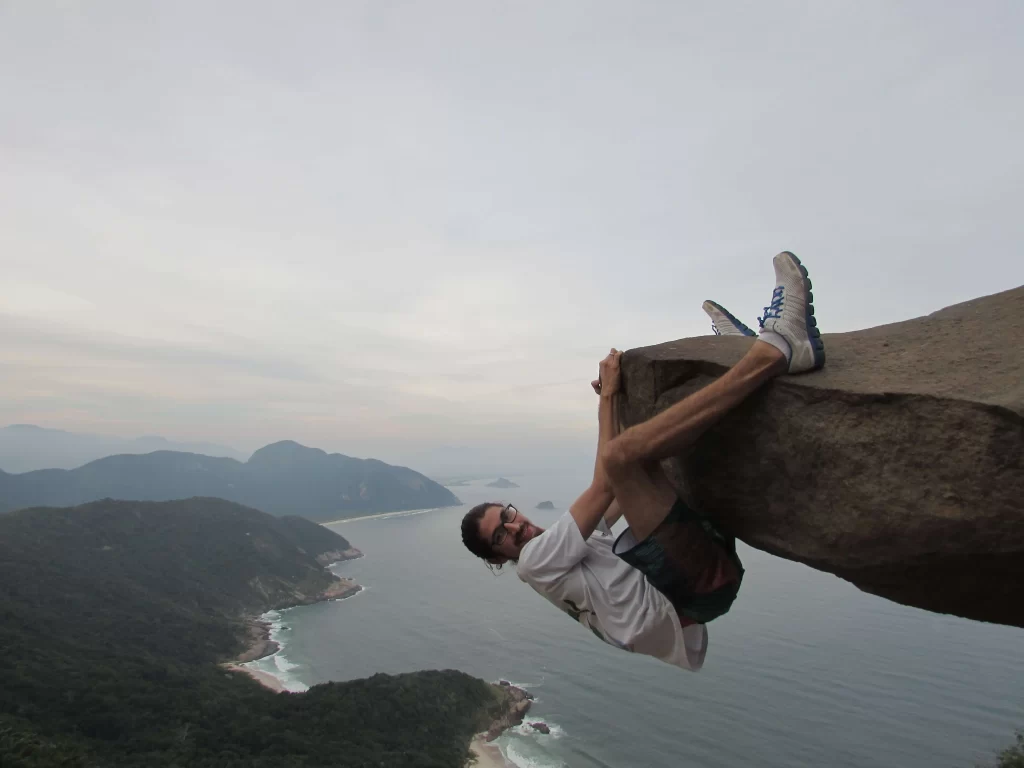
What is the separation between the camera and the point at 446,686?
113 feet

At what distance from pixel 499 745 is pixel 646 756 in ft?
23.8

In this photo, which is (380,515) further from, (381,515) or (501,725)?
(501,725)

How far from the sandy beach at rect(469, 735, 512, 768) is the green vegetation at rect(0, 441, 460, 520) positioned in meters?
98.4

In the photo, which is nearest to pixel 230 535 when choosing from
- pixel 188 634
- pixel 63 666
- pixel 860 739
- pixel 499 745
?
pixel 188 634

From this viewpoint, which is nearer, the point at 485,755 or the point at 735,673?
the point at 485,755

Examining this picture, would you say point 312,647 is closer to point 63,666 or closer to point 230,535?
point 63,666

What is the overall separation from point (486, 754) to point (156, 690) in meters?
15.9

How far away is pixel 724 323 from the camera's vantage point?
424 centimetres

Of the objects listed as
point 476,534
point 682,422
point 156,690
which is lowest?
point 156,690

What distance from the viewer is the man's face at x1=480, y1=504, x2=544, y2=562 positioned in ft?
10.7

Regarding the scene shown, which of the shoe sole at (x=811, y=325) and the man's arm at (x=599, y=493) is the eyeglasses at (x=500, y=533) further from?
the shoe sole at (x=811, y=325)

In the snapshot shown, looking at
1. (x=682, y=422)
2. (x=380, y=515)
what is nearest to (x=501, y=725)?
(x=682, y=422)

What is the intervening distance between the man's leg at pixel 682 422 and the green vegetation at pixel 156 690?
77.5ft

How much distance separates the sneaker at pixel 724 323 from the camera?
4.17m
